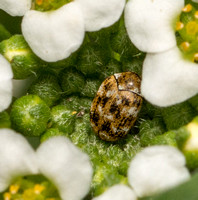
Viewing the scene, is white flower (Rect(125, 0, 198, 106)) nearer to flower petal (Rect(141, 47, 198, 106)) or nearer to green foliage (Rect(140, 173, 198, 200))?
flower petal (Rect(141, 47, 198, 106))

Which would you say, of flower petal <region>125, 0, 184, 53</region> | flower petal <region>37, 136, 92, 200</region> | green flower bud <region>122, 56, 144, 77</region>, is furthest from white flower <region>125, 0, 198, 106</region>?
flower petal <region>37, 136, 92, 200</region>

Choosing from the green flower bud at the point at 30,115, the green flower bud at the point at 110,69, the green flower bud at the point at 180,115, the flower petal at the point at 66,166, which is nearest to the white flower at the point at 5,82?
the green flower bud at the point at 30,115

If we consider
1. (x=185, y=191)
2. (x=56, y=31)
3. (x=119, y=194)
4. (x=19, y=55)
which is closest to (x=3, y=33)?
(x=19, y=55)

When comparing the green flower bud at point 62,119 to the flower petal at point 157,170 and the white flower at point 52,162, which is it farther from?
the flower petal at point 157,170

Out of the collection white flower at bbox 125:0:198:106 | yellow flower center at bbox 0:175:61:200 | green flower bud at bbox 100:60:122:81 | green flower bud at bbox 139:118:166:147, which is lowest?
yellow flower center at bbox 0:175:61:200

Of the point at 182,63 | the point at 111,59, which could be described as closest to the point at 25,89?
the point at 111,59

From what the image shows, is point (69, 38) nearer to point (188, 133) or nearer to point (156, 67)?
point (156, 67)
